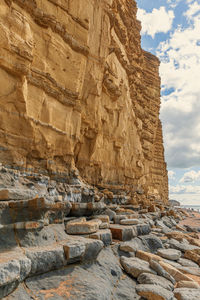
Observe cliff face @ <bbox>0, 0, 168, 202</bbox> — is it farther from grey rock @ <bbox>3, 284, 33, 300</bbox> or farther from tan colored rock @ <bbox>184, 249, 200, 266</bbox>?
tan colored rock @ <bbox>184, 249, 200, 266</bbox>

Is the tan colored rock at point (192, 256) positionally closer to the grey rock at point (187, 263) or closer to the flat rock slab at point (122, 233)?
the grey rock at point (187, 263)

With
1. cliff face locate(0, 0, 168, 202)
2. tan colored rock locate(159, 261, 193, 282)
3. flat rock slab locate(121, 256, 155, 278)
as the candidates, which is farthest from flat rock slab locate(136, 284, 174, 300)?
cliff face locate(0, 0, 168, 202)

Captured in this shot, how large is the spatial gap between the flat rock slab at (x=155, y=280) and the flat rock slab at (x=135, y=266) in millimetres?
114

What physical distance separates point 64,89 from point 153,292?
7.41m

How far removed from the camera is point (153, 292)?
290 cm

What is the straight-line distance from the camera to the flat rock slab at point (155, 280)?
326 cm

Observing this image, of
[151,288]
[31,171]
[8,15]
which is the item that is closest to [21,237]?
[151,288]

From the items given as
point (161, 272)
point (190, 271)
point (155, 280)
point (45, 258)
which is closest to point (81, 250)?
point (45, 258)

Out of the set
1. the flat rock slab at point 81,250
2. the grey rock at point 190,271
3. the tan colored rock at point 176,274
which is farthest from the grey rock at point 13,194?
the grey rock at point 190,271

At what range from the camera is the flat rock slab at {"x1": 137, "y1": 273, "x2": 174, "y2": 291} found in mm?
3260

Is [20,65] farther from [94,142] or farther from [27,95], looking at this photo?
[94,142]

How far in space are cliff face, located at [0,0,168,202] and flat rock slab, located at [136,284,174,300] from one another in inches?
190

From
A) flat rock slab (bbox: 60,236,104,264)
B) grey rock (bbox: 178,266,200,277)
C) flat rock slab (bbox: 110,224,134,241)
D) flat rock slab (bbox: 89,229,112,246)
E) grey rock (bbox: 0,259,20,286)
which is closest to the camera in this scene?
grey rock (bbox: 0,259,20,286)

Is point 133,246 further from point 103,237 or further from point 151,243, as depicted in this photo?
point 151,243
